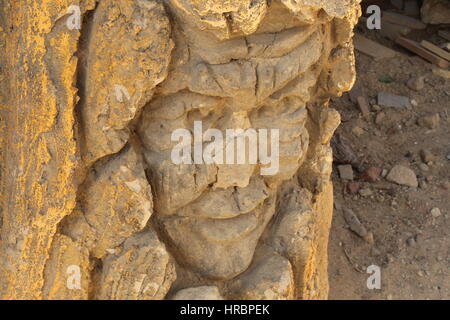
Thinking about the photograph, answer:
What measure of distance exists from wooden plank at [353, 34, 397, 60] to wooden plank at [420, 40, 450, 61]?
0.23 m

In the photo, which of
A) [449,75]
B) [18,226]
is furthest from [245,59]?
[449,75]

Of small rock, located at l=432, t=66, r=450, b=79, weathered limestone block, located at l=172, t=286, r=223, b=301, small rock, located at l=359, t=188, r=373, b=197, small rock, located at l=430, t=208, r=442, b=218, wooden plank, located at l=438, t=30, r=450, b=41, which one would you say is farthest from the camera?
wooden plank, located at l=438, t=30, r=450, b=41

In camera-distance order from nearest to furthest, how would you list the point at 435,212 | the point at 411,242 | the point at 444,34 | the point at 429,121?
the point at 411,242 < the point at 435,212 < the point at 429,121 < the point at 444,34

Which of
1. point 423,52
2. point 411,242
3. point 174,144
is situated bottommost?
point 411,242

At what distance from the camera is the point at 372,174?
4.46 m

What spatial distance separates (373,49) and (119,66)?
132 inches

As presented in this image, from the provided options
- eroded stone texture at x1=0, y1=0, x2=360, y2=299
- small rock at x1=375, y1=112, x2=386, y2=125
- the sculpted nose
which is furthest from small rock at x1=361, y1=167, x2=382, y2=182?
the sculpted nose

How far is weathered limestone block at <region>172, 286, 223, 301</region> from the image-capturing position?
8.91ft

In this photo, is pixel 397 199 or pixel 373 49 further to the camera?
pixel 373 49

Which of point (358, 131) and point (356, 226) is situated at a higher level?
point (358, 131)

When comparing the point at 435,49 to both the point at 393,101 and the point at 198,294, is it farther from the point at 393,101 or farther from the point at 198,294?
the point at 198,294

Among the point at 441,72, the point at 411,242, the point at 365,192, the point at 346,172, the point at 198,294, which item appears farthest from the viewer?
the point at 441,72

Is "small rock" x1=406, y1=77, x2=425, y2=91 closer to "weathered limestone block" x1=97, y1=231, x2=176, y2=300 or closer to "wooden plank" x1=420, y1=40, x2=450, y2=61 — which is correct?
"wooden plank" x1=420, y1=40, x2=450, y2=61

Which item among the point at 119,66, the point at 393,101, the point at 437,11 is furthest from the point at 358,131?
the point at 119,66
